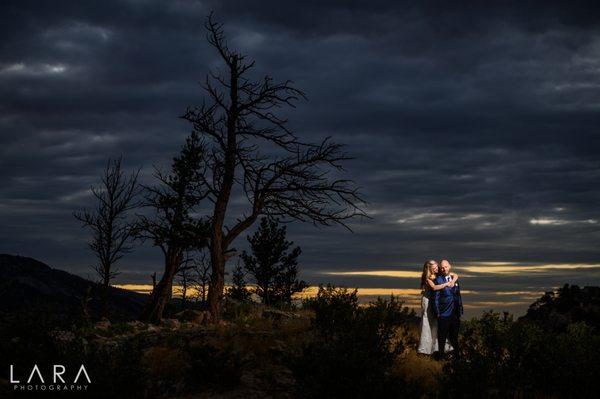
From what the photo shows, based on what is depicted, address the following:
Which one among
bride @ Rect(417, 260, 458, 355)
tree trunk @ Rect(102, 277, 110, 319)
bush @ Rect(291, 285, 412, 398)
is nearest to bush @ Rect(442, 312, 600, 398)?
bush @ Rect(291, 285, 412, 398)

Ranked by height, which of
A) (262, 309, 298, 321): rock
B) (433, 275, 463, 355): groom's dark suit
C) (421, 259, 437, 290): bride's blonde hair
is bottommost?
(262, 309, 298, 321): rock

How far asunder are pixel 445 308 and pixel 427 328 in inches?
45.6

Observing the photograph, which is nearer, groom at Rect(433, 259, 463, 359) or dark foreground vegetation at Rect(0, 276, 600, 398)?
dark foreground vegetation at Rect(0, 276, 600, 398)

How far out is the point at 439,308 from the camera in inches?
542

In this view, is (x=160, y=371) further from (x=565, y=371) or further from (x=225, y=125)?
(x=225, y=125)

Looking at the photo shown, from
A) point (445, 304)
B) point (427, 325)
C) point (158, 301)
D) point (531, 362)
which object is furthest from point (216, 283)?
point (531, 362)

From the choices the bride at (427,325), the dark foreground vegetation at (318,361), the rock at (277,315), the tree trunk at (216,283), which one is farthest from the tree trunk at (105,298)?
the bride at (427,325)

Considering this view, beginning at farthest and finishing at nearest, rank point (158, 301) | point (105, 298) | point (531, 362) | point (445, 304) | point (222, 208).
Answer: point (105, 298) → point (158, 301) → point (222, 208) → point (445, 304) → point (531, 362)

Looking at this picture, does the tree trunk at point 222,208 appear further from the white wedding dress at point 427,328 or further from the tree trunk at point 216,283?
the white wedding dress at point 427,328

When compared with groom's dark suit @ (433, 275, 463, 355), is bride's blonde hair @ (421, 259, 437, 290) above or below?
above

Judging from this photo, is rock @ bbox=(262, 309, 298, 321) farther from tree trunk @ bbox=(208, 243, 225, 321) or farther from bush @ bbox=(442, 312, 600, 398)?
bush @ bbox=(442, 312, 600, 398)

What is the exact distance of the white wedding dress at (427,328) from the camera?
14.6 metres

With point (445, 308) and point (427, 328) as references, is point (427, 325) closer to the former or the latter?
point (427, 328)

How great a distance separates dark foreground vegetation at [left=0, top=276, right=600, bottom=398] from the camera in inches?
348
